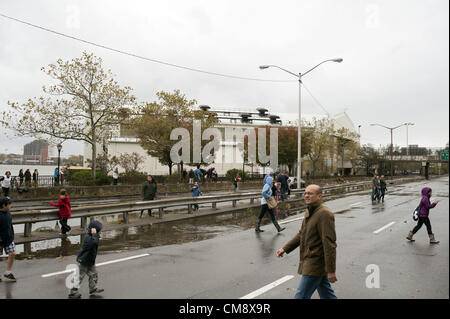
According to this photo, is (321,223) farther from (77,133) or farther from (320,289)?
(77,133)

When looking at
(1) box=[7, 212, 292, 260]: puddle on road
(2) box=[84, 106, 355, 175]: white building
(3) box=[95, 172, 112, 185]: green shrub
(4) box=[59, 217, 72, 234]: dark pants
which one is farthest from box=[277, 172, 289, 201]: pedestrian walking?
(2) box=[84, 106, 355, 175]: white building

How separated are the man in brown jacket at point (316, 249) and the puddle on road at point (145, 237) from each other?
6239 millimetres

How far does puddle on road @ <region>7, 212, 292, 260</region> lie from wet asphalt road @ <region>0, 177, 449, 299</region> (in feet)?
1.93

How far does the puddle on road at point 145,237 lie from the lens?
946cm

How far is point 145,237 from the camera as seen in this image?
1130 centimetres

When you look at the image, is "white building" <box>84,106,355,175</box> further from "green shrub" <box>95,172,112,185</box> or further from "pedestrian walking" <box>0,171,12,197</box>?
"pedestrian walking" <box>0,171,12,197</box>

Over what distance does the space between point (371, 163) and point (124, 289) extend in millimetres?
73746

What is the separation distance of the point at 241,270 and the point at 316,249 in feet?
11.2

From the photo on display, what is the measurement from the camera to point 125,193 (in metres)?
27.7

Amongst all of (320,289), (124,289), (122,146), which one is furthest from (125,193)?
(122,146)

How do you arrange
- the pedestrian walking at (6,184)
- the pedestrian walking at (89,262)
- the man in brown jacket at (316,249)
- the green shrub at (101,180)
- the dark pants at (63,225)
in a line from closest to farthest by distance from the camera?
the man in brown jacket at (316,249), the pedestrian walking at (89,262), the dark pants at (63,225), the pedestrian walking at (6,184), the green shrub at (101,180)

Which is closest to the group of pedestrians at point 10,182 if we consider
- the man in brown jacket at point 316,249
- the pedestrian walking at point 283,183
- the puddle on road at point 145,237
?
the puddle on road at point 145,237

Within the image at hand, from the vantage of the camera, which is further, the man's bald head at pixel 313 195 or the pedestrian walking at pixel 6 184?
the pedestrian walking at pixel 6 184

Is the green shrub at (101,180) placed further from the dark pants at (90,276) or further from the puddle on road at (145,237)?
the dark pants at (90,276)
